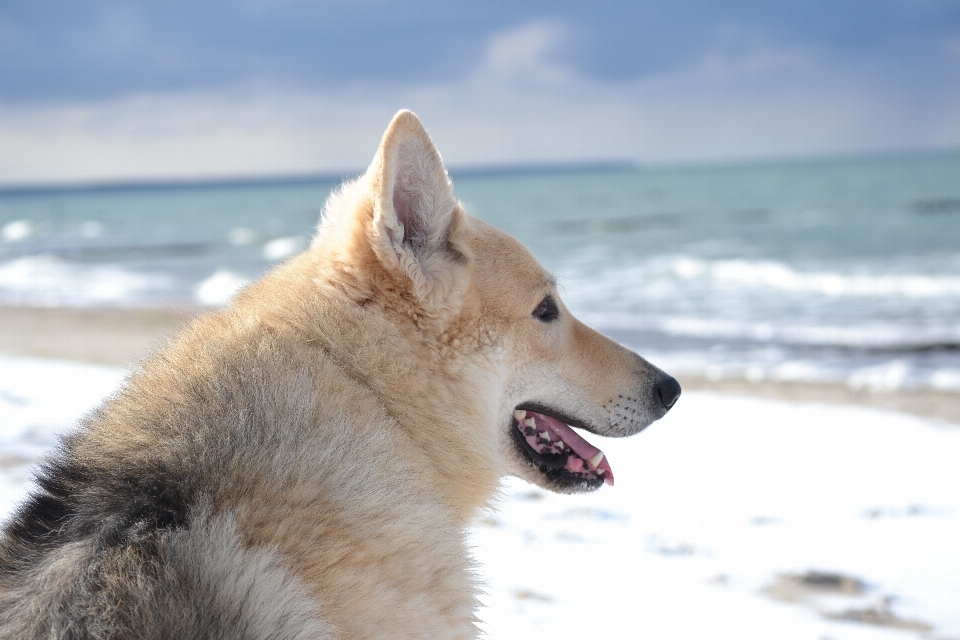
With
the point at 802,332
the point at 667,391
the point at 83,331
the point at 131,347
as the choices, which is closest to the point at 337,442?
the point at 667,391

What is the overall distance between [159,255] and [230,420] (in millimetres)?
30573

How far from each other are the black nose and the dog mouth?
37 centimetres

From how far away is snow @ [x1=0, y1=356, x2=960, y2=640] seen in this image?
411 cm

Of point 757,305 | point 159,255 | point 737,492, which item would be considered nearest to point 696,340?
point 757,305

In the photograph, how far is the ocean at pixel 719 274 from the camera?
11484mm

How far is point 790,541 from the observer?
5.07m

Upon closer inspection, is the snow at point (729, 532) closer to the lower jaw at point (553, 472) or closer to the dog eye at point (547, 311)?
the lower jaw at point (553, 472)

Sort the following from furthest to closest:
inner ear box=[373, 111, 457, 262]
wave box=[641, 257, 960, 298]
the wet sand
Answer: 1. wave box=[641, 257, 960, 298]
2. the wet sand
3. inner ear box=[373, 111, 457, 262]

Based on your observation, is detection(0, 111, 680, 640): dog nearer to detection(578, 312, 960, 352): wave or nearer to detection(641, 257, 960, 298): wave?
detection(578, 312, 960, 352): wave

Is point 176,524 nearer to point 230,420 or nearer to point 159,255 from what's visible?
point 230,420

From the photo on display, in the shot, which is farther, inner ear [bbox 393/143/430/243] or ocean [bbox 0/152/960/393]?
ocean [bbox 0/152/960/393]

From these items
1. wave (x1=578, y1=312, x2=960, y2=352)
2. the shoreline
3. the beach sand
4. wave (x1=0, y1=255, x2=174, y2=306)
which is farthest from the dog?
wave (x1=0, y1=255, x2=174, y2=306)

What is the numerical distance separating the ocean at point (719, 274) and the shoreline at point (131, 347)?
0.43 metres

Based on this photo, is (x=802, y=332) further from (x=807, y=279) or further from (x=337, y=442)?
(x=337, y=442)
